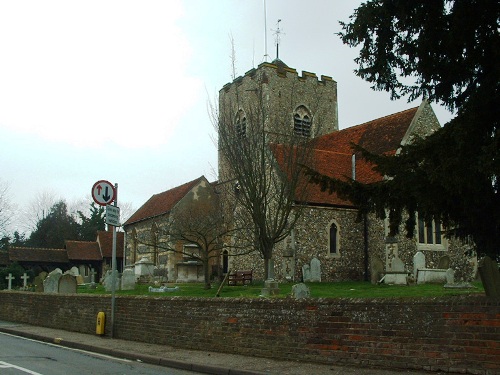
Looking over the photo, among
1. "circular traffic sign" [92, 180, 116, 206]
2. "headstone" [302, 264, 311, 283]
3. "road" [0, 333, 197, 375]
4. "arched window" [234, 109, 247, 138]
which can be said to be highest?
"arched window" [234, 109, 247, 138]

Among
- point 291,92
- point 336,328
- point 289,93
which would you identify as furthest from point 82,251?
point 336,328

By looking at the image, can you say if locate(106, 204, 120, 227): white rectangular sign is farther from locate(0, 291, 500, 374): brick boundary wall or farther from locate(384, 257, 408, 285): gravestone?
locate(384, 257, 408, 285): gravestone

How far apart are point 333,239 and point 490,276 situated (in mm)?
22182

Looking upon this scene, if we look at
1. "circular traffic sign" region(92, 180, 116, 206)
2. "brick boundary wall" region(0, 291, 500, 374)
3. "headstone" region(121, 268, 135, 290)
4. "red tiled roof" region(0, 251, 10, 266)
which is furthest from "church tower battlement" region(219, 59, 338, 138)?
"brick boundary wall" region(0, 291, 500, 374)

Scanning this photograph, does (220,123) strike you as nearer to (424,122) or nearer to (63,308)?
(63,308)

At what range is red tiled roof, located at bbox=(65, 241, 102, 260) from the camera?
1973 inches

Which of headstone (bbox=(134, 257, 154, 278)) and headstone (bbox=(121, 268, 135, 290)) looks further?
headstone (bbox=(134, 257, 154, 278))

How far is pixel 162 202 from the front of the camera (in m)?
44.6

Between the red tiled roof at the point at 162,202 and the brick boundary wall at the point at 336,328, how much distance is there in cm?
2730

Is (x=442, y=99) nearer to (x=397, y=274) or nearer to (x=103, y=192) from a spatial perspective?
(x=103, y=192)

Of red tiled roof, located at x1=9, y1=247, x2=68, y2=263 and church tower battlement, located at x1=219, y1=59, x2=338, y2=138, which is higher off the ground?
church tower battlement, located at x1=219, y1=59, x2=338, y2=138

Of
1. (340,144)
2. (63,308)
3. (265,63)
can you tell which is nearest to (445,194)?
(63,308)

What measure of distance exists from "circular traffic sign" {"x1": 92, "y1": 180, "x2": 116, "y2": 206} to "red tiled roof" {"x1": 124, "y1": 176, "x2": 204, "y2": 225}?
84.9 feet

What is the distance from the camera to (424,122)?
1222 inches
